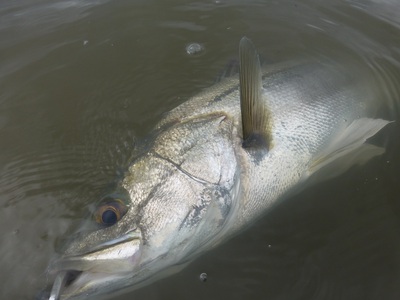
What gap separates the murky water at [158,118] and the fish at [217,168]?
223 millimetres

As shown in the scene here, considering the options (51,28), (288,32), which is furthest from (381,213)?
(51,28)

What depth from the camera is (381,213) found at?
256cm

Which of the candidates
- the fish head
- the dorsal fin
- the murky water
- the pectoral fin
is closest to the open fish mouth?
the fish head

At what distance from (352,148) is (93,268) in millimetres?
1764

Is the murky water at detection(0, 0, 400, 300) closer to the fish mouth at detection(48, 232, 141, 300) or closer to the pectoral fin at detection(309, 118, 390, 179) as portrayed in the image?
the pectoral fin at detection(309, 118, 390, 179)

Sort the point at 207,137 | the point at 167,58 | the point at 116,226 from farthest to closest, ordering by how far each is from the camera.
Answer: the point at 167,58
the point at 207,137
the point at 116,226

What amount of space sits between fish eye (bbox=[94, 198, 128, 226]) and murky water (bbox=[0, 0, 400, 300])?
0.17 m

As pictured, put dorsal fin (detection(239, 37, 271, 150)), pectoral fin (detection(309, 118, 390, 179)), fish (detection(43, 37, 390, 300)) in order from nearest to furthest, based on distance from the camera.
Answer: fish (detection(43, 37, 390, 300)) < dorsal fin (detection(239, 37, 271, 150)) < pectoral fin (detection(309, 118, 390, 179))

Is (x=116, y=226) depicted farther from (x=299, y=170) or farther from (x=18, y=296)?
(x=299, y=170)

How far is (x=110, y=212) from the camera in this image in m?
1.96

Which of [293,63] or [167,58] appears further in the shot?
[167,58]

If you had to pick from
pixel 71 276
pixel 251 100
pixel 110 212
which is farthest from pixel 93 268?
pixel 251 100

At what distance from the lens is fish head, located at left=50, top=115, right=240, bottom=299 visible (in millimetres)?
1812

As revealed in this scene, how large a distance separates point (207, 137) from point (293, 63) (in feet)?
3.52
